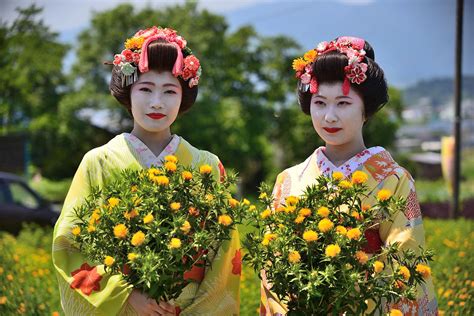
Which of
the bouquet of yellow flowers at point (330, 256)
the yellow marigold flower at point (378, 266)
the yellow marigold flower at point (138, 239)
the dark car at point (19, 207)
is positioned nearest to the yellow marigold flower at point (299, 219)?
the bouquet of yellow flowers at point (330, 256)

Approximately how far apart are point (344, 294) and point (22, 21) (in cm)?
727

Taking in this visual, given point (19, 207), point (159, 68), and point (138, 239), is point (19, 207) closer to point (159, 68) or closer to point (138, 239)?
point (159, 68)

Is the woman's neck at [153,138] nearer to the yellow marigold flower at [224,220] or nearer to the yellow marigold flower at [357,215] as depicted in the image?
the yellow marigold flower at [224,220]

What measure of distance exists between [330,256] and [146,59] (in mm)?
1289

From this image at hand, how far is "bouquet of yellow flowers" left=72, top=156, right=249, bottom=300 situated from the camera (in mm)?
2607

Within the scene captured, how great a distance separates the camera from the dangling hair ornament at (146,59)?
3235 millimetres

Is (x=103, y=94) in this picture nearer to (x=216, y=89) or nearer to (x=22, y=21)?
(x=216, y=89)

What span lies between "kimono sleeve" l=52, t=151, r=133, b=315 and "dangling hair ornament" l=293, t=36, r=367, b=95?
1.03 metres

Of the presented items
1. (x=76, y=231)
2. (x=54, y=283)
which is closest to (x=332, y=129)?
(x=76, y=231)

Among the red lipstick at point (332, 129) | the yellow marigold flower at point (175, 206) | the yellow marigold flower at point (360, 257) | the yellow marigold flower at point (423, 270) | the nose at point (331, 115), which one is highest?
the nose at point (331, 115)

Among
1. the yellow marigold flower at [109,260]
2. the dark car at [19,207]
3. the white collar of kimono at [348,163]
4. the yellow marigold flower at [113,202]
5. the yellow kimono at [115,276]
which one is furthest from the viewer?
the dark car at [19,207]

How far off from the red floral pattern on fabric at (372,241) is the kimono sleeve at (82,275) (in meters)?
1.01

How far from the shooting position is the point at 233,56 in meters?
22.3

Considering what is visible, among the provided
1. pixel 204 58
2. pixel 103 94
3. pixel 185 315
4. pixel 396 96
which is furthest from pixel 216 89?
pixel 185 315
